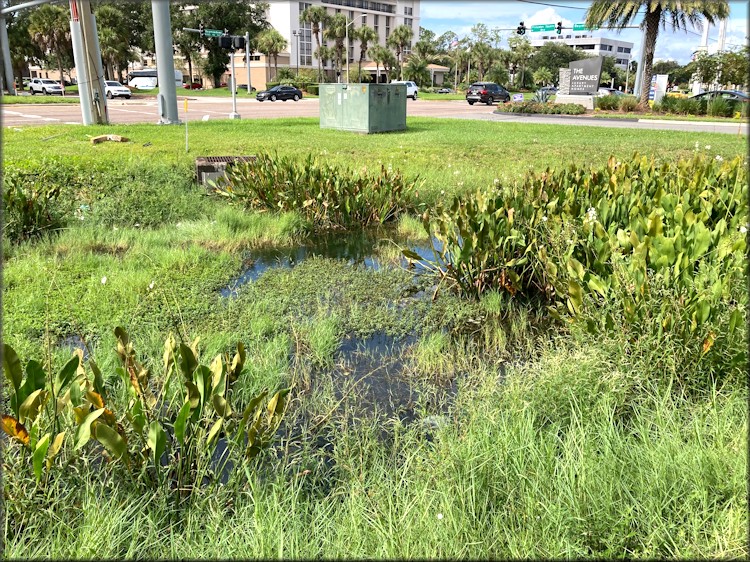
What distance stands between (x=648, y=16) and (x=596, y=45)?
5278cm

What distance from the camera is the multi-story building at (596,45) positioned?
72938mm

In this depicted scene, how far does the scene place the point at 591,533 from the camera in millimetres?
2254

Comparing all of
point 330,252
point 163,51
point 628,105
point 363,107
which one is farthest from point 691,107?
point 330,252

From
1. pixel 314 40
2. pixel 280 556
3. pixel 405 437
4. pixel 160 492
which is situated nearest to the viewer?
pixel 280 556

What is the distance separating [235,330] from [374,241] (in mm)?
3231

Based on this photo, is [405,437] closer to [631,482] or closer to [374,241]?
[631,482]

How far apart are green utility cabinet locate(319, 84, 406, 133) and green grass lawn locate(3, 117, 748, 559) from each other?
10.9 meters

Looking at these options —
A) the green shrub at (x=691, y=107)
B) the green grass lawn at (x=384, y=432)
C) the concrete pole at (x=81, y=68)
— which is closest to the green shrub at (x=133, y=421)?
the green grass lawn at (x=384, y=432)

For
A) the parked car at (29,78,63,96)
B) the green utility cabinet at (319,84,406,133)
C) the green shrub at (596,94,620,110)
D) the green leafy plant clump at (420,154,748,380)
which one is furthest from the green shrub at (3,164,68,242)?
the parked car at (29,78,63,96)

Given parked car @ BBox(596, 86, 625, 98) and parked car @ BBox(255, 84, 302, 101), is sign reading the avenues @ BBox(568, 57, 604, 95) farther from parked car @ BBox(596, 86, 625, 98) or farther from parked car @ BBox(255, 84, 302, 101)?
parked car @ BBox(255, 84, 302, 101)

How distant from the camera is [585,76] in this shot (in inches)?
1312

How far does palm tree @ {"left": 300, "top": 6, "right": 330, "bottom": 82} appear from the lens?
72.2 m

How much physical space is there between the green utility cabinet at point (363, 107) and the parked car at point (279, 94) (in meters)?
26.5

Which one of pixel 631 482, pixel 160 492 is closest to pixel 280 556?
pixel 160 492
